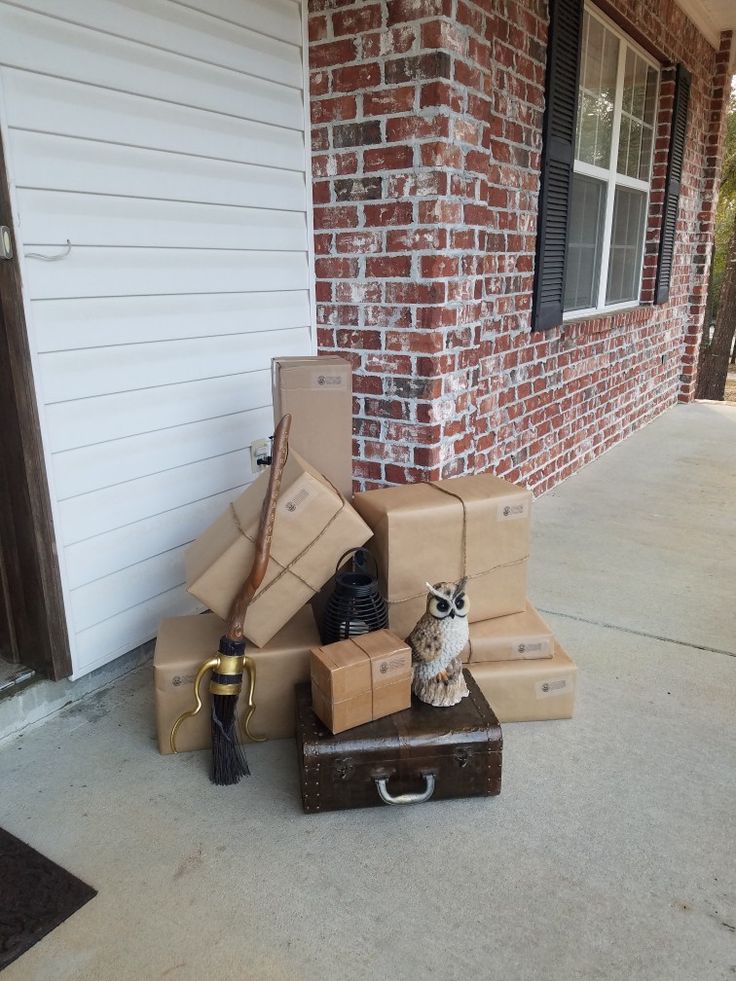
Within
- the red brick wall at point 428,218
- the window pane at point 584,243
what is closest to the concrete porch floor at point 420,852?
the red brick wall at point 428,218

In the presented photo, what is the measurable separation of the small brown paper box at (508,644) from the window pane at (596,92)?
2988 millimetres

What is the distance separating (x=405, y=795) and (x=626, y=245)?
451 centimetres

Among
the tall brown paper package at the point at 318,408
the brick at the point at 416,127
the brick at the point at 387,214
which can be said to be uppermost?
the brick at the point at 416,127

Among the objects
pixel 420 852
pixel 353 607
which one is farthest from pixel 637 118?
pixel 420 852

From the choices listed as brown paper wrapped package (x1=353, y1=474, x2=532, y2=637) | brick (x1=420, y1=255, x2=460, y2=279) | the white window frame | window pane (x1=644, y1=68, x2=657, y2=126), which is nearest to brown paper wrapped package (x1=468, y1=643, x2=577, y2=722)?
brown paper wrapped package (x1=353, y1=474, x2=532, y2=637)

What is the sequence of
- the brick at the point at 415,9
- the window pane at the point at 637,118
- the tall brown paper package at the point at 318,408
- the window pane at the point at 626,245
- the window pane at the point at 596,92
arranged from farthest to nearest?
the window pane at the point at 626,245, the window pane at the point at 637,118, the window pane at the point at 596,92, the brick at the point at 415,9, the tall brown paper package at the point at 318,408

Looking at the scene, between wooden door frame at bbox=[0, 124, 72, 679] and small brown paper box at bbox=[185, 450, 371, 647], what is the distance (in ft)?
1.54

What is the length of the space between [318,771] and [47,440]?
45.7 inches

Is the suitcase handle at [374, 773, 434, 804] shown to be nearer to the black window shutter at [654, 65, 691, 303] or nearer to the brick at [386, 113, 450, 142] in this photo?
the brick at [386, 113, 450, 142]

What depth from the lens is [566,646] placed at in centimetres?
256

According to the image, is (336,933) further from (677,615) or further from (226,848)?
(677,615)

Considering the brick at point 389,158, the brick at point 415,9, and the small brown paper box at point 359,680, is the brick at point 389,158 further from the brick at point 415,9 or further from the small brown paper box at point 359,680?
the small brown paper box at point 359,680

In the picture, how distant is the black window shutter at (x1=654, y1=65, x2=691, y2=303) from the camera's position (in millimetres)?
5176

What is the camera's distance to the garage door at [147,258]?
2.00 metres
